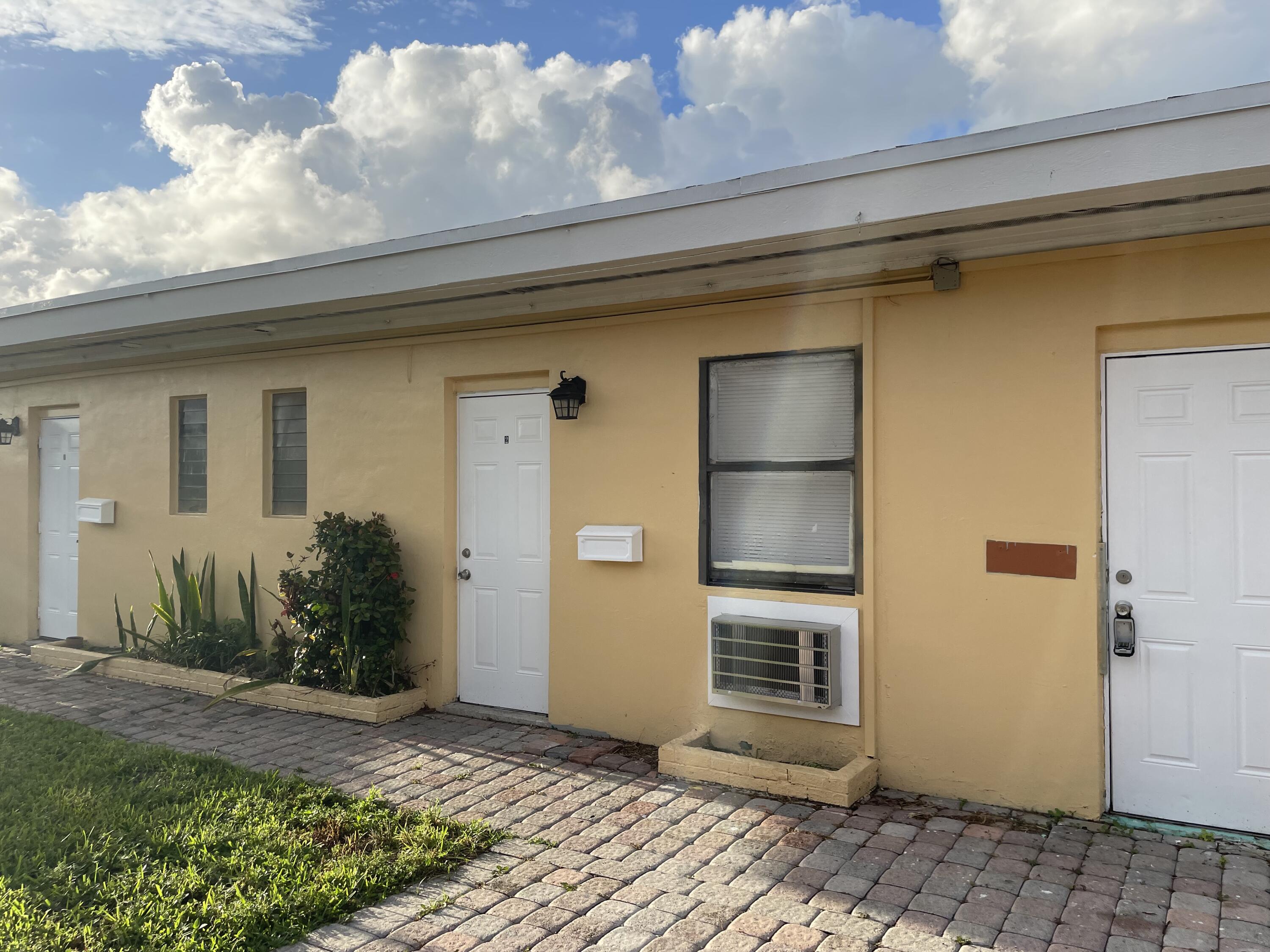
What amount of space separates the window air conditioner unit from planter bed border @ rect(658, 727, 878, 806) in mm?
354

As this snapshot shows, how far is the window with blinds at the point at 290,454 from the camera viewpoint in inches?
281

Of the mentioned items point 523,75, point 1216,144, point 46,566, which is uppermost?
point 523,75

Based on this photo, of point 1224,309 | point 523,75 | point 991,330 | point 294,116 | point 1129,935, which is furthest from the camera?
point 294,116

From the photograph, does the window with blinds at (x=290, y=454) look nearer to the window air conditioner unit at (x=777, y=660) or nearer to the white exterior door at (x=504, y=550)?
the white exterior door at (x=504, y=550)

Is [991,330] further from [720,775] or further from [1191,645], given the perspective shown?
[720,775]

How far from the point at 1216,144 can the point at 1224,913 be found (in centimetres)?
279

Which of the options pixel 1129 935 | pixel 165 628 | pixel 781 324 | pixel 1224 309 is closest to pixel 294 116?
pixel 165 628

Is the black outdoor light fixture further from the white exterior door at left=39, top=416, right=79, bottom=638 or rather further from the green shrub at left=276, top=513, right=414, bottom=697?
the white exterior door at left=39, top=416, right=79, bottom=638

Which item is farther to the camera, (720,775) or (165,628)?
(165,628)

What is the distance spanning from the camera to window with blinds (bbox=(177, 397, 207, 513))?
7.79m

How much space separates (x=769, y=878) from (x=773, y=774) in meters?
0.92

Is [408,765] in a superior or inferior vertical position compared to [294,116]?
inferior

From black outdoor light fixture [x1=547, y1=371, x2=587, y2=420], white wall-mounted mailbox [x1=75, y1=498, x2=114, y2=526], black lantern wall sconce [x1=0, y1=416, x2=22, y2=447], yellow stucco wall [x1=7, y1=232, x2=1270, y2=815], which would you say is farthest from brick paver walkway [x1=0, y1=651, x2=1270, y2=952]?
black lantern wall sconce [x1=0, y1=416, x2=22, y2=447]

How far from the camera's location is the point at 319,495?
6.88 m
